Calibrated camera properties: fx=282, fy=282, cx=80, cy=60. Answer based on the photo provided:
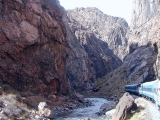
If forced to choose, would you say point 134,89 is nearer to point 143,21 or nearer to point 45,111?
point 45,111

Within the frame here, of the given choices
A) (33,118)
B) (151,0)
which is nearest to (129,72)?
(151,0)

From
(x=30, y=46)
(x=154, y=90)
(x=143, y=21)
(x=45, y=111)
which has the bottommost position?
(x=45, y=111)

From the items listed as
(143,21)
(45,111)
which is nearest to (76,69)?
(143,21)

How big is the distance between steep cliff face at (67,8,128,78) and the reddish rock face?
85.2 metres

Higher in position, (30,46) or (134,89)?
(30,46)

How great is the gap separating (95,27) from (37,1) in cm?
14365

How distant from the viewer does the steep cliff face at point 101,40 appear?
14288cm

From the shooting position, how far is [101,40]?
170 m

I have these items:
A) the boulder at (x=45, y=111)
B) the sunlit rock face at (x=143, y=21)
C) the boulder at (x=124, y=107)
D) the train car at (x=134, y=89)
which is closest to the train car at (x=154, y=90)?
the boulder at (x=124, y=107)

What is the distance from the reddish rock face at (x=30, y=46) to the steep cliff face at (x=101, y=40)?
8516 cm

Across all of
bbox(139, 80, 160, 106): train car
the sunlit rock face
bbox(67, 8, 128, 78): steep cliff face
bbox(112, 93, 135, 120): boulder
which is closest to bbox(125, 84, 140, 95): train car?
bbox(139, 80, 160, 106): train car

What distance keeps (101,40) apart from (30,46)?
123494 millimetres

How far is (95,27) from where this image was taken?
19338cm

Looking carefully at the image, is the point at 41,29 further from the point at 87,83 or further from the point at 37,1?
the point at 87,83
